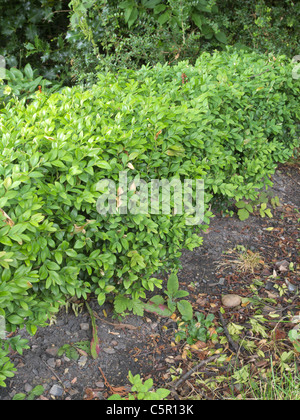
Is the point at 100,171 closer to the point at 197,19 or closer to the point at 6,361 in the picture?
the point at 6,361

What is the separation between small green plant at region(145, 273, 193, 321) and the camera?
2.73 m

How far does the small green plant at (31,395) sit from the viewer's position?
2131mm

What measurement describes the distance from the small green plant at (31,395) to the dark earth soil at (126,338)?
0.03 m

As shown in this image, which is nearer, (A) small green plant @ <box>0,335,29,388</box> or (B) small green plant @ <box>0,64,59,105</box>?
(A) small green plant @ <box>0,335,29,388</box>

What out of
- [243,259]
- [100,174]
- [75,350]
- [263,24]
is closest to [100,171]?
[100,174]

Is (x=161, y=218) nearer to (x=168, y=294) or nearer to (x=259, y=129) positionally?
(x=168, y=294)

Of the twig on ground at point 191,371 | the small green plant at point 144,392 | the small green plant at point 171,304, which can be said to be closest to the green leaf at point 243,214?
the small green plant at point 171,304

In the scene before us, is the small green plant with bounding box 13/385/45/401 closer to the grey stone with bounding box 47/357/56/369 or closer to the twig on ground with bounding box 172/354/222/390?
the grey stone with bounding box 47/357/56/369

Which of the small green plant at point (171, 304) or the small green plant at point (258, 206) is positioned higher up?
the small green plant at point (171, 304)

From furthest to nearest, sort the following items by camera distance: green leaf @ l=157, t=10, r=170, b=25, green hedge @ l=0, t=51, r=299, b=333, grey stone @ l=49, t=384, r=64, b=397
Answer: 1. green leaf @ l=157, t=10, r=170, b=25
2. grey stone @ l=49, t=384, r=64, b=397
3. green hedge @ l=0, t=51, r=299, b=333

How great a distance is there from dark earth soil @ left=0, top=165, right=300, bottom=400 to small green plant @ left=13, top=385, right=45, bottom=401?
3 centimetres

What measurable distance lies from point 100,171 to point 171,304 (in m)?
1.17

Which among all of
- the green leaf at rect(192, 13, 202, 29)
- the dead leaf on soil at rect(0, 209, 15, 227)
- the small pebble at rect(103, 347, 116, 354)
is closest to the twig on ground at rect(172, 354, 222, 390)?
the small pebble at rect(103, 347, 116, 354)

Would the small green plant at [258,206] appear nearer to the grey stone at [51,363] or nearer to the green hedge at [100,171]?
the green hedge at [100,171]
